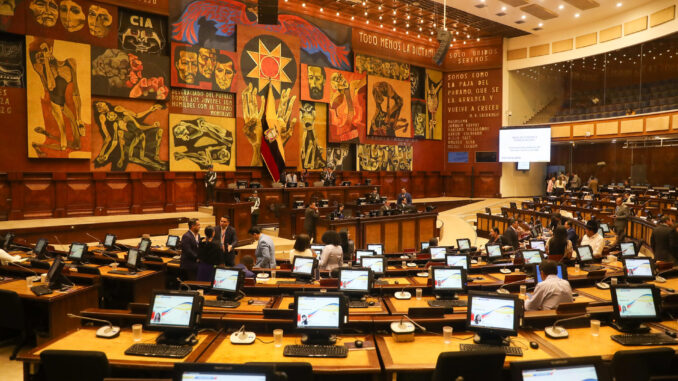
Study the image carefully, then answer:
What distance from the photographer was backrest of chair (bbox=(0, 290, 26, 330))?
5012mm

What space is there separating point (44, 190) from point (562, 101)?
21.9m

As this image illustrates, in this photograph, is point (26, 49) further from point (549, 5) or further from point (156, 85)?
point (549, 5)

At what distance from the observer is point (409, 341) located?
377 cm

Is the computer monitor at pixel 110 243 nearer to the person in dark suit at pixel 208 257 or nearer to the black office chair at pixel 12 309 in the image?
the person in dark suit at pixel 208 257

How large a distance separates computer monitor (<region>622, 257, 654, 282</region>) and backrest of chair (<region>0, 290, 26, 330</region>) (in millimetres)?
7247

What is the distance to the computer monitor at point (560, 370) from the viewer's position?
2.62 m

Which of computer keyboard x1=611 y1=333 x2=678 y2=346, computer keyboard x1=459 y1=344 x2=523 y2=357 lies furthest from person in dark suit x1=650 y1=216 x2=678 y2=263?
computer keyboard x1=459 y1=344 x2=523 y2=357

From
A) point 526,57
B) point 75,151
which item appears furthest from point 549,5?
point 75,151

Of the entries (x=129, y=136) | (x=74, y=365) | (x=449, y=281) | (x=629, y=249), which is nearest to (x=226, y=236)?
(x=449, y=281)

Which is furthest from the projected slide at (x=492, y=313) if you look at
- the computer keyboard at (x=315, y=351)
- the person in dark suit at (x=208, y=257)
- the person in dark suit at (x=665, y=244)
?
the person in dark suit at (x=665, y=244)

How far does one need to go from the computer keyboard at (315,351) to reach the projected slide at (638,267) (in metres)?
4.36

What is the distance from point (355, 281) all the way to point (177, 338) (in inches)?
76.6

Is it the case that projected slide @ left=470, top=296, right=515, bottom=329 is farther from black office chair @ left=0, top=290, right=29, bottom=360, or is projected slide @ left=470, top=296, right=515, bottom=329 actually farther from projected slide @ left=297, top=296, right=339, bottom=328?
black office chair @ left=0, top=290, right=29, bottom=360

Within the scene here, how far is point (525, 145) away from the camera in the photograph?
18672mm
